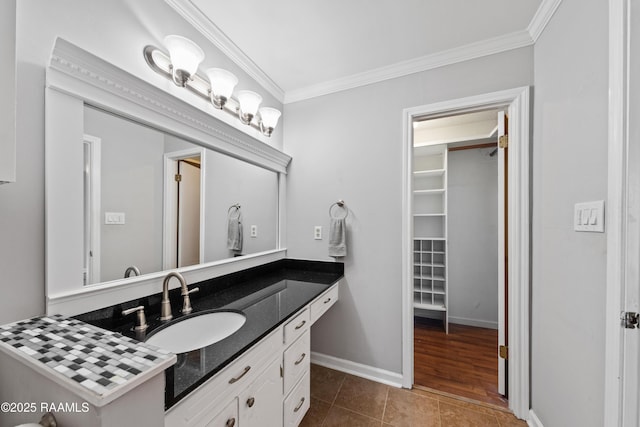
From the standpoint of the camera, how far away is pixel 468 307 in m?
2.82

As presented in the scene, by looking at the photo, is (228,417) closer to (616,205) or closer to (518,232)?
(616,205)

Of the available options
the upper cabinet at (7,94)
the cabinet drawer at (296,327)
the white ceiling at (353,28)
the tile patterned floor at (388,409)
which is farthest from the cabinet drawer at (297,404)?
the white ceiling at (353,28)

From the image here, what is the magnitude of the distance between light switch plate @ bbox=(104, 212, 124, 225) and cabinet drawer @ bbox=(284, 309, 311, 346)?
91 cm

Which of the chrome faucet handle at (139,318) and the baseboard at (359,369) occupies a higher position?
the chrome faucet handle at (139,318)

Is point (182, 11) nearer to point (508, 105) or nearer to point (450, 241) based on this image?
point (508, 105)

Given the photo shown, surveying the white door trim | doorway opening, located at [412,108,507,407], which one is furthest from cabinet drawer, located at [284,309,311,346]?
doorway opening, located at [412,108,507,407]

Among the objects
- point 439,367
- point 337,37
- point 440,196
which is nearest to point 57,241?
point 337,37

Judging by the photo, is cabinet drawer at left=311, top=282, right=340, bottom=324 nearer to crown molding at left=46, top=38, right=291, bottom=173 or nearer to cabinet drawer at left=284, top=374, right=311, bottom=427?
cabinet drawer at left=284, top=374, right=311, bottom=427

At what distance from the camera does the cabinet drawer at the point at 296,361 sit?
123cm

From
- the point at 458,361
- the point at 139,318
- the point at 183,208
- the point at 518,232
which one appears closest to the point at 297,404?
the point at 139,318

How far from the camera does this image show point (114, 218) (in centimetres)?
105

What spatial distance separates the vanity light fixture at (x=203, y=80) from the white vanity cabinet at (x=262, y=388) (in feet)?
4.32

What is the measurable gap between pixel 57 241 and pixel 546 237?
7.33 ft

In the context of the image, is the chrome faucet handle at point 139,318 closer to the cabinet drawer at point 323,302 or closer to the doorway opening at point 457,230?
the cabinet drawer at point 323,302
